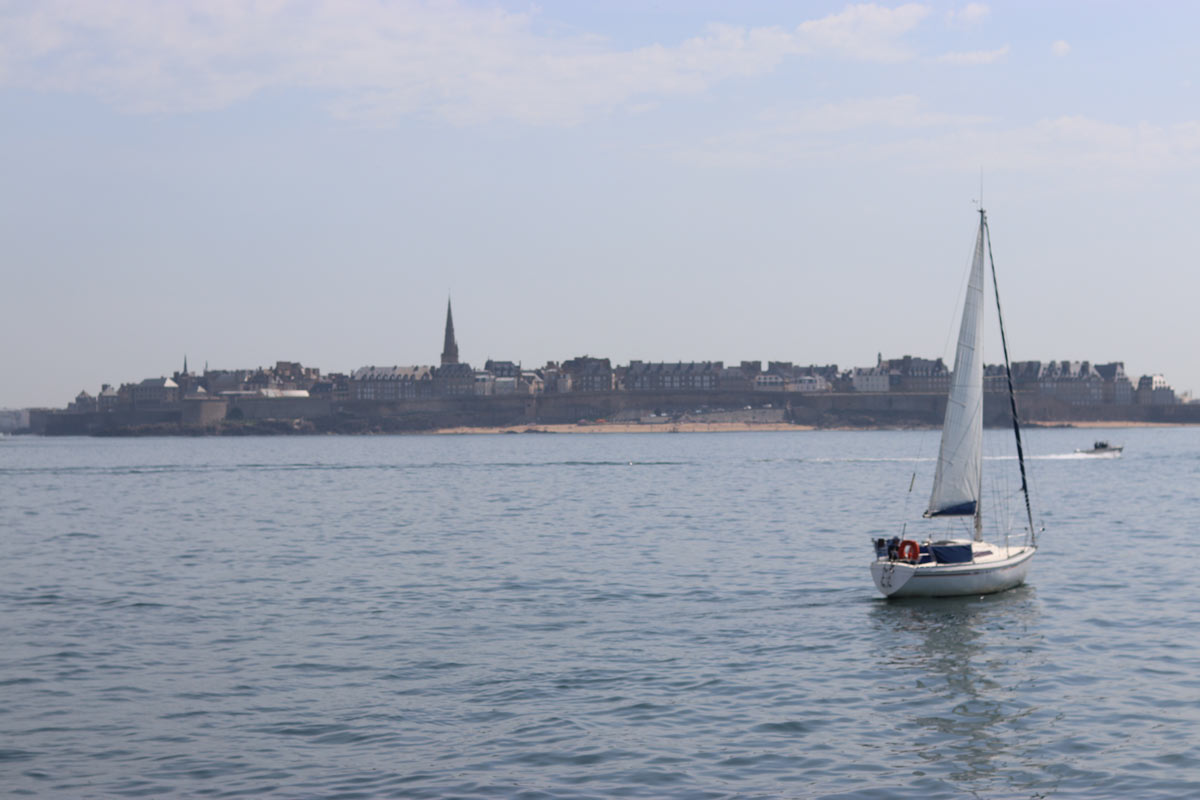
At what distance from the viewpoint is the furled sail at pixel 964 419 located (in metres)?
31.0

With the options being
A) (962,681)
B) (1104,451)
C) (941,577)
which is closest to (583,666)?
(962,681)

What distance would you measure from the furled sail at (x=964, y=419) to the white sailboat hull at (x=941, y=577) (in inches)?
71.0

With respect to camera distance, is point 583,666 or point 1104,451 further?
point 1104,451

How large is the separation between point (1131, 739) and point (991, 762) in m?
2.20

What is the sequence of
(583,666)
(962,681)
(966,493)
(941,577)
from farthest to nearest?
(966,493)
(941,577)
(583,666)
(962,681)

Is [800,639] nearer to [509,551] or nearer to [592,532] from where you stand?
[509,551]

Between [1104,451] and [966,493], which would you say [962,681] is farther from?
[1104,451]

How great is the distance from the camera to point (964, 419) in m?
31.4

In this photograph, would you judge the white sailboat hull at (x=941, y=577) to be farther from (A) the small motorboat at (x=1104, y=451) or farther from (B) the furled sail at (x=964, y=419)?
(A) the small motorboat at (x=1104, y=451)

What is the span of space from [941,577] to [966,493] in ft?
10.3

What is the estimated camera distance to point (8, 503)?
67.2 meters

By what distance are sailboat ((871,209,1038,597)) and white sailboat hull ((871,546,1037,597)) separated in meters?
0.02

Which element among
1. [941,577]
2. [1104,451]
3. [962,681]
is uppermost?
[1104,451]

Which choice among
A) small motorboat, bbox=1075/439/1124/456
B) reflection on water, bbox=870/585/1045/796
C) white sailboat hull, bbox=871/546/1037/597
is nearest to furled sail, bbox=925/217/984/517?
white sailboat hull, bbox=871/546/1037/597
